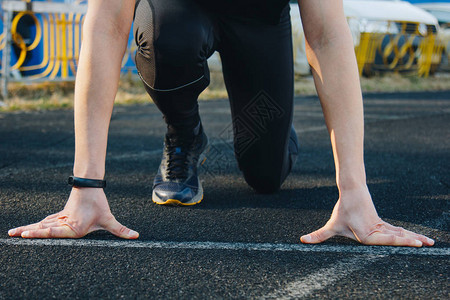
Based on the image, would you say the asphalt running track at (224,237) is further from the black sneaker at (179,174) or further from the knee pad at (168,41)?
the knee pad at (168,41)

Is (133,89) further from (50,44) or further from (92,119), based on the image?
(92,119)

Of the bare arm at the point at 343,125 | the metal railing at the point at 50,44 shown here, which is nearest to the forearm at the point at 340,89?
the bare arm at the point at 343,125

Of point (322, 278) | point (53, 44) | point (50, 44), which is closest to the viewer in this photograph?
point (322, 278)

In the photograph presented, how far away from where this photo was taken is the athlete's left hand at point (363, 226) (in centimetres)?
188

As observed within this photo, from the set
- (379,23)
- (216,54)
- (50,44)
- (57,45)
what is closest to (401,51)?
(379,23)

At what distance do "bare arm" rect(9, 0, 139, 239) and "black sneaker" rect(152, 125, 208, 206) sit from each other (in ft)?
1.79

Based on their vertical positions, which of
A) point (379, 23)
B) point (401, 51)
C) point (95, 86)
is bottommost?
point (401, 51)

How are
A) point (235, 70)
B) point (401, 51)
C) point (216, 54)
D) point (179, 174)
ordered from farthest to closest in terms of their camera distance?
point (401, 51)
point (216, 54)
point (179, 174)
point (235, 70)

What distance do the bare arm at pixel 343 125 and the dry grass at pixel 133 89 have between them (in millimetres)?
5136

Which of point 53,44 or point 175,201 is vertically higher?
point 175,201

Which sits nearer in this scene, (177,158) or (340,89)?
(340,89)

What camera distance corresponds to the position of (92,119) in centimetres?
189

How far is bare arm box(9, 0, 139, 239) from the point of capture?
1.87 meters

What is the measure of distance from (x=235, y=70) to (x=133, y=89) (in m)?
6.13
